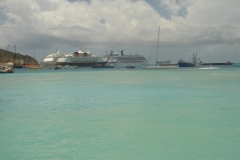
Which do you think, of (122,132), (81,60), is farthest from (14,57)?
(122,132)

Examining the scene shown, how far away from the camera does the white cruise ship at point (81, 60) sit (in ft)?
357

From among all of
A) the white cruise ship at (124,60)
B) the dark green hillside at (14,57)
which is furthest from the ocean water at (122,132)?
the dark green hillside at (14,57)

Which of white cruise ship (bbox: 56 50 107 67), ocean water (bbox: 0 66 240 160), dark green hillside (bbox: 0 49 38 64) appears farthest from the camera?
dark green hillside (bbox: 0 49 38 64)

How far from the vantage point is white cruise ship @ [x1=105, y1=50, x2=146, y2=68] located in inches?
5316

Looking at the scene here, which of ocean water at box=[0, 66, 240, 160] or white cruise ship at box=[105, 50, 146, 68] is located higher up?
white cruise ship at box=[105, 50, 146, 68]

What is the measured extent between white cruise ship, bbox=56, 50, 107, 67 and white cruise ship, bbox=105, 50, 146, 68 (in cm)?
1953

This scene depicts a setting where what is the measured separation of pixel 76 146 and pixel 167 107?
22.0 ft

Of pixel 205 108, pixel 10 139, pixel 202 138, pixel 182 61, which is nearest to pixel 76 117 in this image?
pixel 10 139

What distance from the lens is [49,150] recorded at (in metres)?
6.71

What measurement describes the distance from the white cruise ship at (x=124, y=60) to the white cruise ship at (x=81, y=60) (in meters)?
19.5

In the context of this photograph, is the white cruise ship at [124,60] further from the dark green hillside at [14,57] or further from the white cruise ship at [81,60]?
the dark green hillside at [14,57]

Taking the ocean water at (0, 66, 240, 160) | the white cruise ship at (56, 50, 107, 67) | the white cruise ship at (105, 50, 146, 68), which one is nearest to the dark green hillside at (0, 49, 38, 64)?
the white cruise ship at (56, 50, 107, 67)

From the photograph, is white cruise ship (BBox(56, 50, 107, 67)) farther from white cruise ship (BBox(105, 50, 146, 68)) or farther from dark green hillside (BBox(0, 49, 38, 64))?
dark green hillside (BBox(0, 49, 38, 64))

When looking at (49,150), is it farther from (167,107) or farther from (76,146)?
(167,107)
